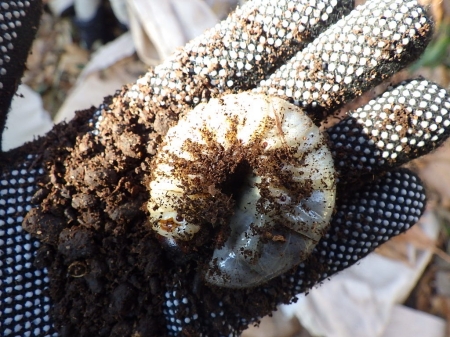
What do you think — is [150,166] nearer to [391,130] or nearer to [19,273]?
[19,273]

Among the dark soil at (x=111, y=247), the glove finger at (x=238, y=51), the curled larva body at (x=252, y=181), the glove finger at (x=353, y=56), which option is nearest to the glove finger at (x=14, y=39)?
the dark soil at (x=111, y=247)

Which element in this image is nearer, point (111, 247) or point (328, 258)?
point (111, 247)

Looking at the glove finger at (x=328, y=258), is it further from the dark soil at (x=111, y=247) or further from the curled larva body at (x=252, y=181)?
the curled larva body at (x=252, y=181)

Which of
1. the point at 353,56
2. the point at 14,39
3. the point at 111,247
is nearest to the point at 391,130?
the point at 353,56

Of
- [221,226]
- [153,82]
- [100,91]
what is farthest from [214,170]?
[100,91]

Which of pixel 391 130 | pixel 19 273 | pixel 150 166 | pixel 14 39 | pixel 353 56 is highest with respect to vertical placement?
pixel 353 56

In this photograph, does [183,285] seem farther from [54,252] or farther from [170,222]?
[54,252]

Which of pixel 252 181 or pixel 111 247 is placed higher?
pixel 252 181
